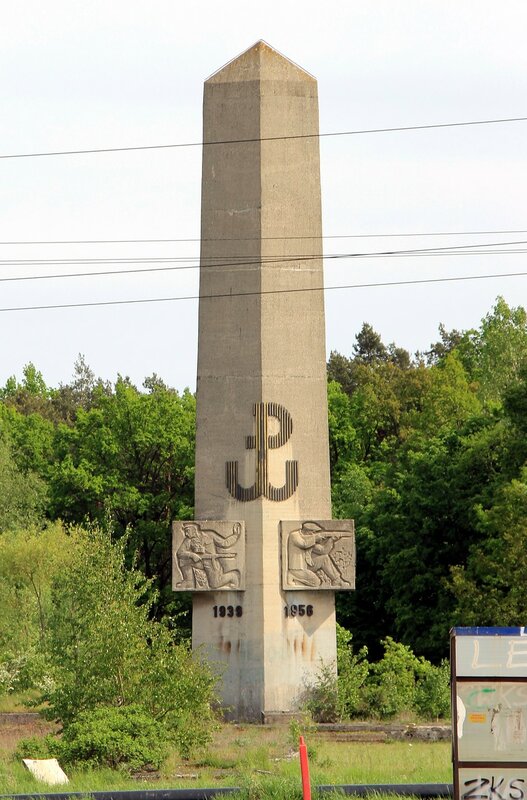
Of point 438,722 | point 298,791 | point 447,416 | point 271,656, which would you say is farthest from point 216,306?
point 447,416

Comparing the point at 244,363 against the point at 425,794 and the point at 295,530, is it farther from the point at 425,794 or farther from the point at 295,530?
the point at 425,794

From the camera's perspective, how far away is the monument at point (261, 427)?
29.1 meters

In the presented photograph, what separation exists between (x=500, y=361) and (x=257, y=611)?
44893 mm

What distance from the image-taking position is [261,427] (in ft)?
95.9

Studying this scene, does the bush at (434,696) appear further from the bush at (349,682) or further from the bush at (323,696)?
the bush at (323,696)

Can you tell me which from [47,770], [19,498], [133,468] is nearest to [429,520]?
[133,468]

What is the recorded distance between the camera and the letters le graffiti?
2916 centimetres

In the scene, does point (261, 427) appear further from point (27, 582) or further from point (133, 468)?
point (133, 468)

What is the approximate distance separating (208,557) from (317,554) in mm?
2004

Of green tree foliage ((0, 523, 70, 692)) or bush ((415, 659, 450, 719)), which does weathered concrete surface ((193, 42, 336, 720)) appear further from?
green tree foliage ((0, 523, 70, 692))

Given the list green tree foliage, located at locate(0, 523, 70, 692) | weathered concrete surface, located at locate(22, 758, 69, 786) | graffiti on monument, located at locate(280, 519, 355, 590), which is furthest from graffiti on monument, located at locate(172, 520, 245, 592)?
green tree foliage, located at locate(0, 523, 70, 692)

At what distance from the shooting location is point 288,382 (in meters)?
29.4

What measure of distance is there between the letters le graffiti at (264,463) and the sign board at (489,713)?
14657 mm

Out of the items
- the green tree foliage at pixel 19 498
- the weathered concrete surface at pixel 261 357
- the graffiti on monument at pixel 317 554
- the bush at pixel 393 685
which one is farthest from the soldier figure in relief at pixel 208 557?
the green tree foliage at pixel 19 498
